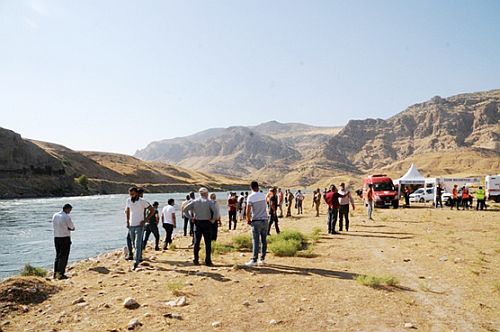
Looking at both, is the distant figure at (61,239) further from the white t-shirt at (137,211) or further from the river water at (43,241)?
the river water at (43,241)

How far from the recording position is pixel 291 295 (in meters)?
7.80

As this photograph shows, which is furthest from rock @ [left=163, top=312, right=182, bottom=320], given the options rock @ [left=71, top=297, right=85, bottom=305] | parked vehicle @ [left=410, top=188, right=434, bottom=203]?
parked vehicle @ [left=410, top=188, right=434, bottom=203]

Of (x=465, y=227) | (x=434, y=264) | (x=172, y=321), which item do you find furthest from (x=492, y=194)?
(x=172, y=321)

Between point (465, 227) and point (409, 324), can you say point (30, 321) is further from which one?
point (465, 227)

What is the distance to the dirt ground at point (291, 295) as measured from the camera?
20.9 feet

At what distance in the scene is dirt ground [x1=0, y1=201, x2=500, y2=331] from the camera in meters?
6.38

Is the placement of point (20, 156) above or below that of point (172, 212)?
above

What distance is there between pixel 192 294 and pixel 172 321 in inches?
60.6

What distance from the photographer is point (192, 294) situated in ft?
26.4

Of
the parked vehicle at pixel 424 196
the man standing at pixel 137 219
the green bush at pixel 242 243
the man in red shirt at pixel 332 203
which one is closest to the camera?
the man standing at pixel 137 219

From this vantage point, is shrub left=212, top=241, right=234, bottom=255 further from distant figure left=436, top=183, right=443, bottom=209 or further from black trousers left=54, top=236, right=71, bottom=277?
distant figure left=436, top=183, right=443, bottom=209

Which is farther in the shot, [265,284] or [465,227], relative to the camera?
[465,227]

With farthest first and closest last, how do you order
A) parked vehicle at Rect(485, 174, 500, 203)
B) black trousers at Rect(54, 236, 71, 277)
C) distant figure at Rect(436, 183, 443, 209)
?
parked vehicle at Rect(485, 174, 500, 203) → distant figure at Rect(436, 183, 443, 209) → black trousers at Rect(54, 236, 71, 277)

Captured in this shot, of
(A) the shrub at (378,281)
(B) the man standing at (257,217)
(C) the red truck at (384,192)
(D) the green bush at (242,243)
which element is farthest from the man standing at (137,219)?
(C) the red truck at (384,192)
